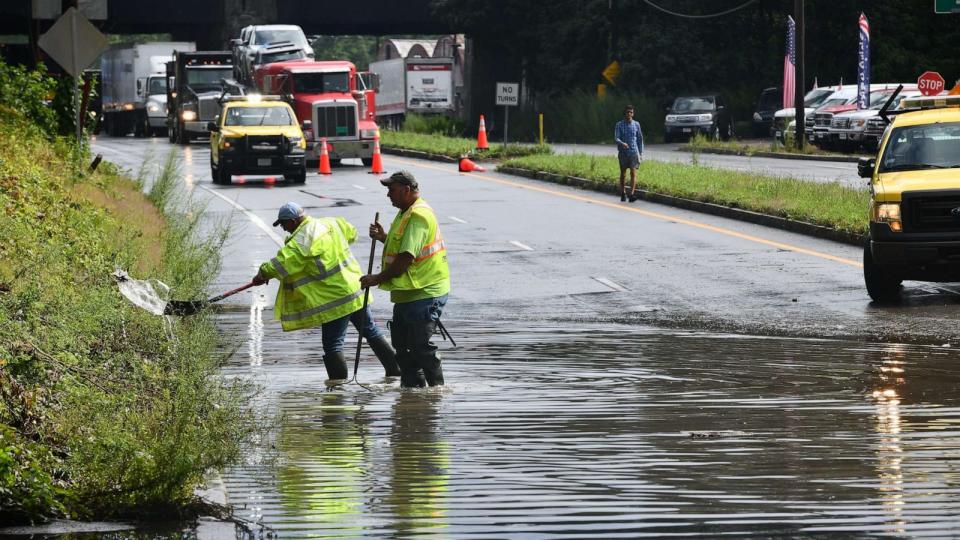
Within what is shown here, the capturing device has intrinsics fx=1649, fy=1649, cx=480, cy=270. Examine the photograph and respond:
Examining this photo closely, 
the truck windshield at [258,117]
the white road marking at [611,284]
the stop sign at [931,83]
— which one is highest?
the stop sign at [931,83]

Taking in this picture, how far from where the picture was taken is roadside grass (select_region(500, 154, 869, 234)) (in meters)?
24.9

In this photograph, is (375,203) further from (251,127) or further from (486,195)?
(251,127)

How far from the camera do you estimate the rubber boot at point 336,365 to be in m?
12.2

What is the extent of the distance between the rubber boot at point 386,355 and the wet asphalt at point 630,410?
33cm

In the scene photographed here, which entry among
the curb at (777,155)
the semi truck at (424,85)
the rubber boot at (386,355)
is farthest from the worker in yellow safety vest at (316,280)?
the semi truck at (424,85)

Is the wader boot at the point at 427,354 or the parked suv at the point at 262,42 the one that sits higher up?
the parked suv at the point at 262,42

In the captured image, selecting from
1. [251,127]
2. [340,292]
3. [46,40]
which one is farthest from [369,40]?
[340,292]

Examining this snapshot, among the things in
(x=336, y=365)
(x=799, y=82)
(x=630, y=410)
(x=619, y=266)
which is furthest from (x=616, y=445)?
(x=799, y=82)

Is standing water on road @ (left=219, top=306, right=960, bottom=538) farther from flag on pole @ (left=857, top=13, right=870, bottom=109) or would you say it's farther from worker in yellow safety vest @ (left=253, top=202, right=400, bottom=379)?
flag on pole @ (left=857, top=13, right=870, bottom=109)

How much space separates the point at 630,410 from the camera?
10.7 meters

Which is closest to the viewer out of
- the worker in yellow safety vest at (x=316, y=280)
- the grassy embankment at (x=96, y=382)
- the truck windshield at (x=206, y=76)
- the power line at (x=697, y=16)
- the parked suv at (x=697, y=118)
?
the grassy embankment at (x=96, y=382)

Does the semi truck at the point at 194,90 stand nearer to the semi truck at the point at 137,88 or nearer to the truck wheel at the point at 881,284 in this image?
the semi truck at the point at 137,88

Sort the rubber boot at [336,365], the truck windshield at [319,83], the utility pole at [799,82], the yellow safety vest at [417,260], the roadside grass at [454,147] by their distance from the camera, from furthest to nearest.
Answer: the truck windshield at [319,83]
the roadside grass at [454,147]
the utility pole at [799,82]
the rubber boot at [336,365]
the yellow safety vest at [417,260]

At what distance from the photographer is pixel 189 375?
9906 millimetres
